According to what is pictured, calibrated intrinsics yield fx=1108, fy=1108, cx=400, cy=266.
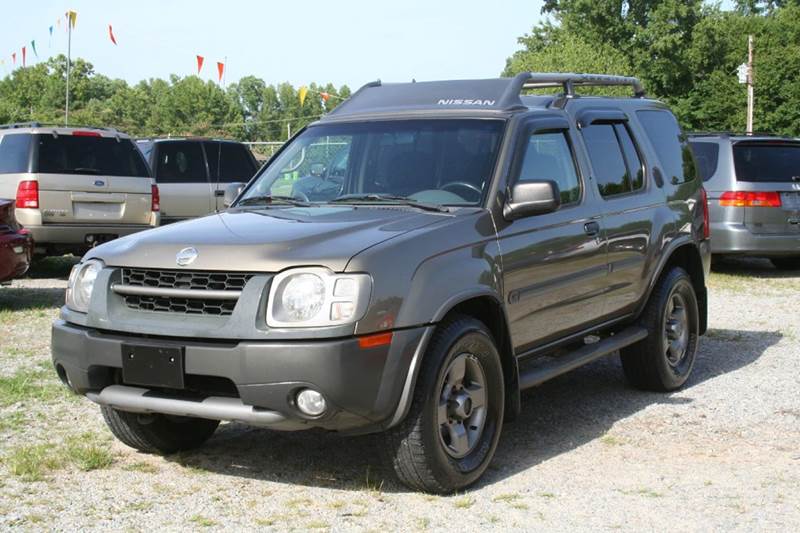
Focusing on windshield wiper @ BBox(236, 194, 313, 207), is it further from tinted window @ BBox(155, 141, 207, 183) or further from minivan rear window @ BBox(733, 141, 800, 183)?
tinted window @ BBox(155, 141, 207, 183)

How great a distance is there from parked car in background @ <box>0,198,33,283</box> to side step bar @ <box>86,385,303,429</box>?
5.90 meters

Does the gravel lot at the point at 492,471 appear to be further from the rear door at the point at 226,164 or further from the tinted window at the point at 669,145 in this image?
the rear door at the point at 226,164

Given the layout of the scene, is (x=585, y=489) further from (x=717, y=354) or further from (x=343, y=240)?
(x=717, y=354)

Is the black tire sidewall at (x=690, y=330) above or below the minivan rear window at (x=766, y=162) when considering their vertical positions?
below

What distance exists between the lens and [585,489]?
5.31m

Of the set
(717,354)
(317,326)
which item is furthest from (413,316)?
(717,354)

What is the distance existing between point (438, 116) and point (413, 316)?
1.70 m

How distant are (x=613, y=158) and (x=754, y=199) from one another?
7552 millimetres

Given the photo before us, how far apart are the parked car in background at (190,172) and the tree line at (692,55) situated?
47.5m

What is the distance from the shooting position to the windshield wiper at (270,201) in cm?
601

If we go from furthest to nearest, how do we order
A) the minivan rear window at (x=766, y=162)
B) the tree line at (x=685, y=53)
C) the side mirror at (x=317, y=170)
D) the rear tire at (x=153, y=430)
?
1. the tree line at (x=685, y=53)
2. the minivan rear window at (x=766, y=162)
3. the side mirror at (x=317, y=170)
4. the rear tire at (x=153, y=430)

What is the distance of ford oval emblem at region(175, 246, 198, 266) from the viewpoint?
495 cm

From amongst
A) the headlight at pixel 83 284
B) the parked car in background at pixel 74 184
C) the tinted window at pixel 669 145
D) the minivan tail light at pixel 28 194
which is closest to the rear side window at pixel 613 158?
the tinted window at pixel 669 145

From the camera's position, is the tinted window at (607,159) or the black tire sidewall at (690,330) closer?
the tinted window at (607,159)
